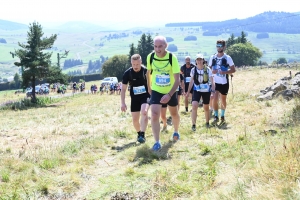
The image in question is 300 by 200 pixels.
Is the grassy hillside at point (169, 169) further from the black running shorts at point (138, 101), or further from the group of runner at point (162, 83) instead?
the black running shorts at point (138, 101)

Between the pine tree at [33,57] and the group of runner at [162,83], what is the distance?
2811cm

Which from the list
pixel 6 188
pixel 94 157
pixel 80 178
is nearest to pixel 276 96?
pixel 94 157

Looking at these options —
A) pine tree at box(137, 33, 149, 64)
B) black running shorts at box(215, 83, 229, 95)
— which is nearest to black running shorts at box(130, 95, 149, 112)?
black running shorts at box(215, 83, 229, 95)

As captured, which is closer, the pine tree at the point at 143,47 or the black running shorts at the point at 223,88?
the black running shorts at the point at 223,88

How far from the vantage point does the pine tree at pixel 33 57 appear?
34.1 metres

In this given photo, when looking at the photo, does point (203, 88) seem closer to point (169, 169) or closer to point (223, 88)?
point (223, 88)

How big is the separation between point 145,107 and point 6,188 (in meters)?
3.43

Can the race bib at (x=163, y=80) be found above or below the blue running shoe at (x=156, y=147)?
above

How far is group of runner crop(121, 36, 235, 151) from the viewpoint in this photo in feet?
19.9

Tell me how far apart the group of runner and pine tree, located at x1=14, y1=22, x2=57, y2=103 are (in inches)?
1107

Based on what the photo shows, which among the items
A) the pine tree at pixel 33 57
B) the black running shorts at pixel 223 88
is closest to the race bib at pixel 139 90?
the black running shorts at pixel 223 88

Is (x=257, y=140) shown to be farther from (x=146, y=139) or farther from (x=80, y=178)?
(x=80, y=178)

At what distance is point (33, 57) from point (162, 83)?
102 ft

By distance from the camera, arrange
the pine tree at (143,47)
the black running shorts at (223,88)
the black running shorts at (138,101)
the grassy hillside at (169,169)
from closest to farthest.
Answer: the grassy hillside at (169,169), the black running shorts at (138,101), the black running shorts at (223,88), the pine tree at (143,47)
